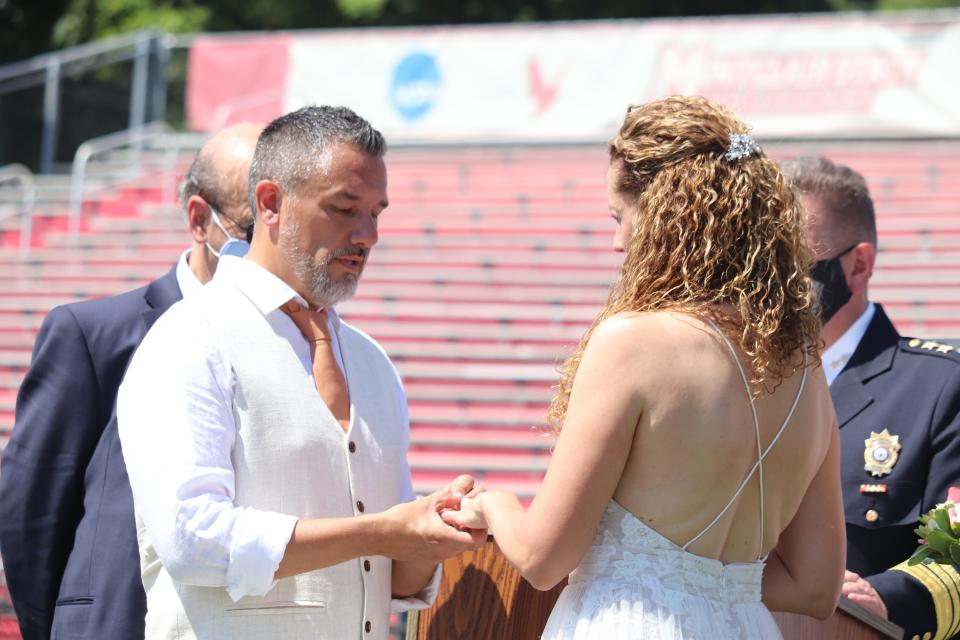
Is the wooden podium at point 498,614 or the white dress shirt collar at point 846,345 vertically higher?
the white dress shirt collar at point 846,345

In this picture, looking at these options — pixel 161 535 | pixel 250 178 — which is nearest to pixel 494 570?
pixel 161 535

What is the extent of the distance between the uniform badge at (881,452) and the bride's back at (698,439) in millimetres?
934

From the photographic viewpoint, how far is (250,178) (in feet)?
8.02

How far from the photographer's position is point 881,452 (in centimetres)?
293

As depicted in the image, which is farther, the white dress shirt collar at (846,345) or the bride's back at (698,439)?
the white dress shirt collar at (846,345)

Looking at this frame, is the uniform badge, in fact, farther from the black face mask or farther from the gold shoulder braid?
the black face mask

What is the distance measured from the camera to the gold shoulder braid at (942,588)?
2.65 m

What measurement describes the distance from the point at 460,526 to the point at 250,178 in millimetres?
814

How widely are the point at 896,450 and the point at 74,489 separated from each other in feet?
6.22

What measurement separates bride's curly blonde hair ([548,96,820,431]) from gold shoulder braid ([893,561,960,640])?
2.83 ft

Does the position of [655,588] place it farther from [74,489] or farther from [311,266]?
[74,489]

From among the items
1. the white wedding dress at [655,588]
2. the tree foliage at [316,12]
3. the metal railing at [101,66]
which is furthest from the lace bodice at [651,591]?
the tree foliage at [316,12]

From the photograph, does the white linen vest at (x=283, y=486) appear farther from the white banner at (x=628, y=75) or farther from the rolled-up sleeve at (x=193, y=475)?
the white banner at (x=628, y=75)

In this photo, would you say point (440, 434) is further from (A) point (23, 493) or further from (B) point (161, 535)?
(B) point (161, 535)
